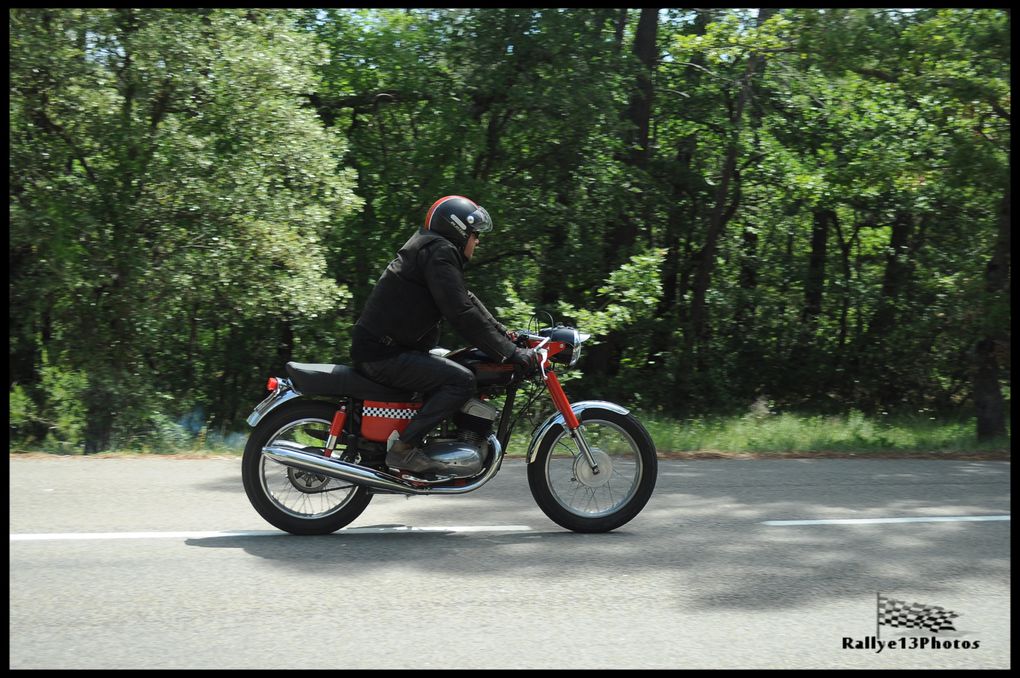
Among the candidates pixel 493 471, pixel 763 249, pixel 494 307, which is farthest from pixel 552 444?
pixel 763 249

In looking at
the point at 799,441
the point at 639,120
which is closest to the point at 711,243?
the point at 639,120

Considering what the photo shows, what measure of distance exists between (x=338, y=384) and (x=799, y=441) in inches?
302

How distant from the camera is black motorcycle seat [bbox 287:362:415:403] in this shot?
5738mm

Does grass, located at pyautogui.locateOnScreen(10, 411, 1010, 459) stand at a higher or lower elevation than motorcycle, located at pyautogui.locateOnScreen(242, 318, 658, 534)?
lower

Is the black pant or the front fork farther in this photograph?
the front fork

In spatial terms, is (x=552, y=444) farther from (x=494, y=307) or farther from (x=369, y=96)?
(x=369, y=96)

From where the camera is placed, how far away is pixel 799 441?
473 inches

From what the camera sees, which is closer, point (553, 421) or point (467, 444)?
point (467, 444)

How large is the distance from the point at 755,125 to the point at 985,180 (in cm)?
584

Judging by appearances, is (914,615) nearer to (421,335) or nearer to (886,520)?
(886,520)

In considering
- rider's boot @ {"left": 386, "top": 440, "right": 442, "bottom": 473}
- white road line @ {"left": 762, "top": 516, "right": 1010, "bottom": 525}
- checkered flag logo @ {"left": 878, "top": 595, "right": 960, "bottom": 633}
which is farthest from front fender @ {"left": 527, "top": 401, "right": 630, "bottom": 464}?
checkered flag logo @ {"left": 878, "top": 595, "right": 960, "bottom": 633}

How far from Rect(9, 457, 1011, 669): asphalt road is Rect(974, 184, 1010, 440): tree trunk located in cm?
641

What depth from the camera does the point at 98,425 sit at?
12.9 m

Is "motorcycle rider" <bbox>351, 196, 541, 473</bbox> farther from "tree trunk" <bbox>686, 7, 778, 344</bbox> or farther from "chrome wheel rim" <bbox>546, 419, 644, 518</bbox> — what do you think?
"tree trunk" <bbox>686, 7, 778, 344</bbox>
